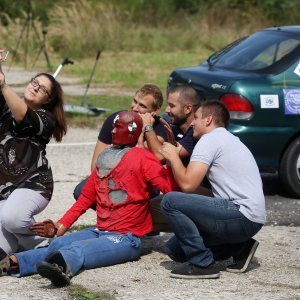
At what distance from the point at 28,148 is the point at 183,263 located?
137 cm

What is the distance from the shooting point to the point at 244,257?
6840mm

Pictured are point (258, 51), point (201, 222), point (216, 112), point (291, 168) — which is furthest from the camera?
point (258, 51)

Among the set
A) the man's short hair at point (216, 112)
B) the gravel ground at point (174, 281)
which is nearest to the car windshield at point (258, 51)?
the gravel ground at point (174, 281)

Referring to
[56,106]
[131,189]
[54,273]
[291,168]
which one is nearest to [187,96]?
[131,189]

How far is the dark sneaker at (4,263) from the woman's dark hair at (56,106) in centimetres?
104

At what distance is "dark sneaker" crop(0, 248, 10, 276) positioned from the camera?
6.64m

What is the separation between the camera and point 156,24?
104ft

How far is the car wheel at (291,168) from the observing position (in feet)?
32.0

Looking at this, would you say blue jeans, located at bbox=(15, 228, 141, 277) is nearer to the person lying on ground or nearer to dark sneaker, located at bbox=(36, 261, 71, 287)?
the person lying on ground

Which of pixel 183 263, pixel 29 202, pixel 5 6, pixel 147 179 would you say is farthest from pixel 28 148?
pixel 5 6

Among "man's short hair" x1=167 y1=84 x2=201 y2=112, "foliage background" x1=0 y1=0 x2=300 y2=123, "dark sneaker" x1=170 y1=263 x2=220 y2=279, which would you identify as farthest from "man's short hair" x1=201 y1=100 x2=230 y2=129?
"foliage background" x1=0 y1=0 x2=300 y2=123

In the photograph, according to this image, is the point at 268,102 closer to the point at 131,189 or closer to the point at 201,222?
the point at 131,189

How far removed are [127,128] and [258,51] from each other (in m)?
3.79

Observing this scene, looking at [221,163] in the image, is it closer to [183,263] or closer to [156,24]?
[183,263]
